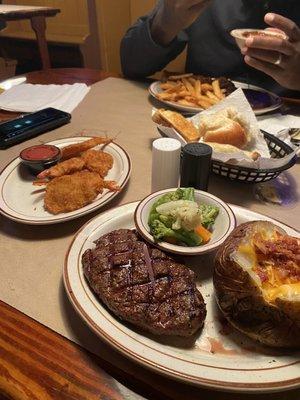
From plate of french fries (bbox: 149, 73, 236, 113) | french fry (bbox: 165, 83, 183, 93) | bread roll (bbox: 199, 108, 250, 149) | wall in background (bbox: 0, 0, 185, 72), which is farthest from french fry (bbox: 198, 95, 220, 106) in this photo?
wall in background (bbox: 0, 0, 185, 72)

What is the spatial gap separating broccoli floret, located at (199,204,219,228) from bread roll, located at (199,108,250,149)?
0.43 metres

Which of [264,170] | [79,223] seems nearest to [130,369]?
[79,223]

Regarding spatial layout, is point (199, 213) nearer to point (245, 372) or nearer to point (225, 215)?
point (225, 215)

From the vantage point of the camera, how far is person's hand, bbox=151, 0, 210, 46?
1.82 metres

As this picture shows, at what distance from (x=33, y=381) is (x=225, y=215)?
0.59 meters

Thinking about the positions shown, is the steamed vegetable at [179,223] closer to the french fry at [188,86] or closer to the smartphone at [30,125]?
the smartphone at [30,125]

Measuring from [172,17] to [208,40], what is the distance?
446mm

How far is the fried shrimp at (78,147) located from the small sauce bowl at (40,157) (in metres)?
0.03

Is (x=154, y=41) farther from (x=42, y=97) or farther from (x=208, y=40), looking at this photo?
(x=42, y=97)

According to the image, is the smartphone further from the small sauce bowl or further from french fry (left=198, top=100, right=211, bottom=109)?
french fry (left=198, top=100, right=211, bottom=109)

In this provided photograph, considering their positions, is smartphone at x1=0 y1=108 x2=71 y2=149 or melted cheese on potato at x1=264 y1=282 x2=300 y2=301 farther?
smartphone at x1=0 y1=108 x2=71 y2=149

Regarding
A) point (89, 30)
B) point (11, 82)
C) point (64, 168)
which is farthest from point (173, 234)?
point (89, 30)

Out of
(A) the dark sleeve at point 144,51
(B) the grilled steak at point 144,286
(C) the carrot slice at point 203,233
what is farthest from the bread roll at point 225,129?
(A) the dark sleeve at point 144,51

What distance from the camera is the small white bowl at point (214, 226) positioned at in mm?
815
